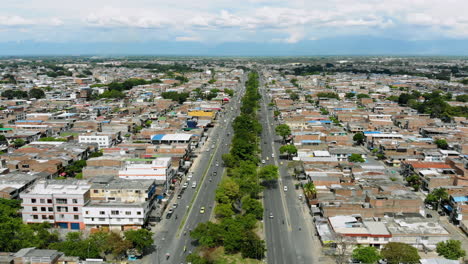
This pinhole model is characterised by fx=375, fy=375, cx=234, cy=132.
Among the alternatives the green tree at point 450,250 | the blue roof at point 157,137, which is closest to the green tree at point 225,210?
the green tree at point 450,250

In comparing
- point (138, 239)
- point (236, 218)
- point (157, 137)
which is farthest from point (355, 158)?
point (138, 239)

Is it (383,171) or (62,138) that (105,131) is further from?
(383,171)

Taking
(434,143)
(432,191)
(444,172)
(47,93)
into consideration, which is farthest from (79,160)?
(47,93)

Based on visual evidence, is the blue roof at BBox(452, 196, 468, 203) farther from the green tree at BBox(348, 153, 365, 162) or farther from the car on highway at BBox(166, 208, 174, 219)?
the car on highway at BBox(166, 208, 174, 219)

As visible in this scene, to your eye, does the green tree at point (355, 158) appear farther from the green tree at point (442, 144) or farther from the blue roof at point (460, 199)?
the green tree at point (442, 144)

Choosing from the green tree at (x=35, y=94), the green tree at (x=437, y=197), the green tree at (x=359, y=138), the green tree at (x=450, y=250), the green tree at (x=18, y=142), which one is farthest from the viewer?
the green tree at (x=35, y=94)

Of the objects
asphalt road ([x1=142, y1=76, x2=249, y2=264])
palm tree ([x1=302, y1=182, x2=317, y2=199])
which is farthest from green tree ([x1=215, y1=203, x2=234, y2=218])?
palm tree ([x1=302, y1=182, x2=317, y2=199])
